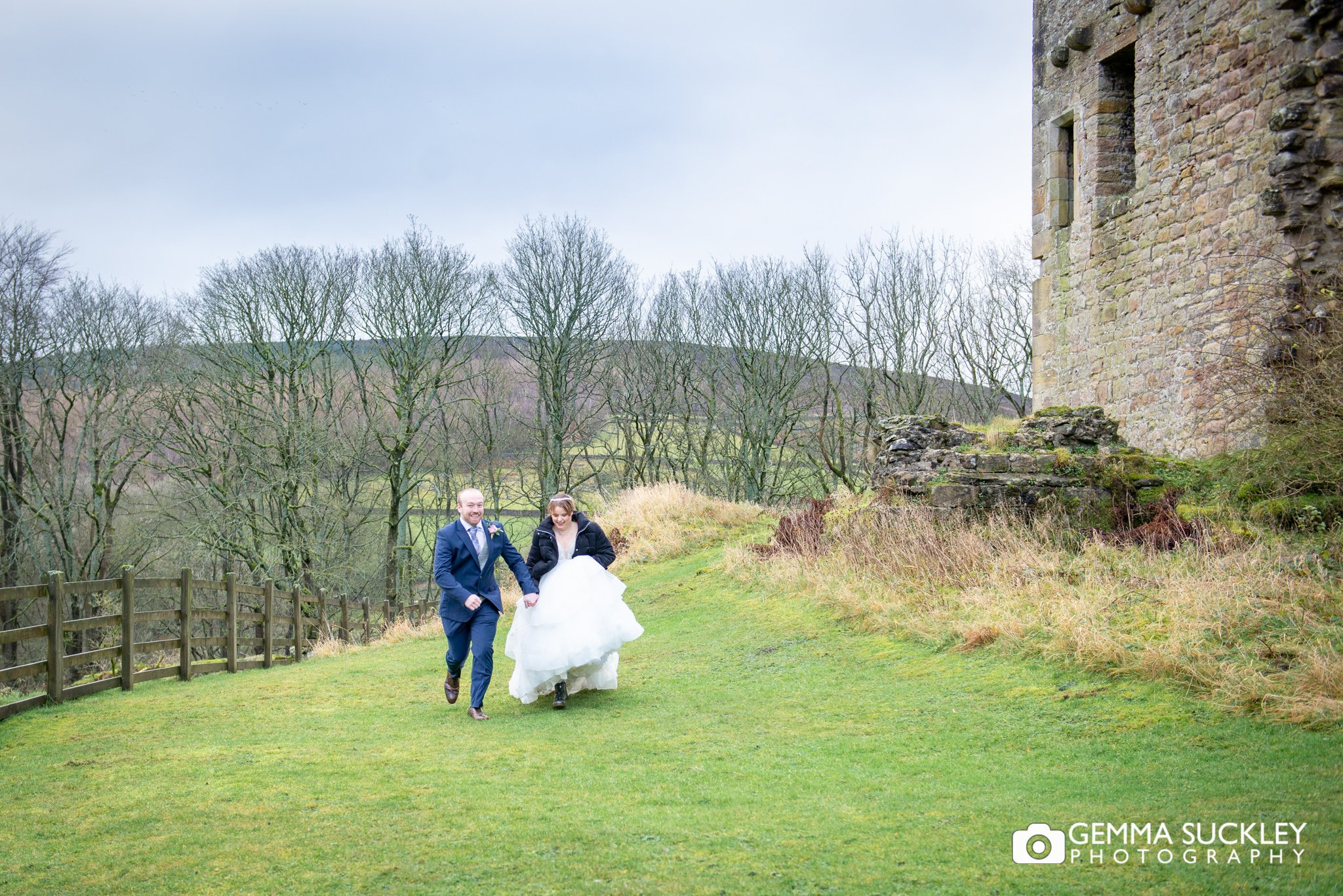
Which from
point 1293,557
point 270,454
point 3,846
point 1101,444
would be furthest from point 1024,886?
point 270,454

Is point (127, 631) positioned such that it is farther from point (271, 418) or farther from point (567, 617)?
point (271, 418)

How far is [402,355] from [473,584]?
25493 mm

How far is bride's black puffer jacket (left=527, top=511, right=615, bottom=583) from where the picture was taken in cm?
838

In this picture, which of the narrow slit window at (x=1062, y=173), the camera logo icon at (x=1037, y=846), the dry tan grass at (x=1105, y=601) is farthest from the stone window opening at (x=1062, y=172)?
the camera logo icon at (x=1037, y=846)

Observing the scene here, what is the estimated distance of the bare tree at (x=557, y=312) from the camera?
1448 inches

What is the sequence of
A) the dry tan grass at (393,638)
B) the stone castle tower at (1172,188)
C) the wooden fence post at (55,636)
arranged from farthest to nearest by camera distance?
1. the dry tan grass at (393,638)
2. the stone castle tower at (1172,188)
3. the wooden fence post at (55,636)

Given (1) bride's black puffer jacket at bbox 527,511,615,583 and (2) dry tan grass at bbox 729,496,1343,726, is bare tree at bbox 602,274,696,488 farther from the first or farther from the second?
(1) bride's black puffer jacket at bbox 527,511,615,583

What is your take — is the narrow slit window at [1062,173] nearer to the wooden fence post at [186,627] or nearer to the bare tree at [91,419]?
the wooden fence post at [186,627]

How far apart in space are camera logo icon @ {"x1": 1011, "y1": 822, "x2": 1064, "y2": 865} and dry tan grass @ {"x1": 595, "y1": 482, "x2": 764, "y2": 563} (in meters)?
16.5

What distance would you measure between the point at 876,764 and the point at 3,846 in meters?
4.73

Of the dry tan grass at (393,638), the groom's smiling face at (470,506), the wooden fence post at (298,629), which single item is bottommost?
the dry tan grass at (393,638)

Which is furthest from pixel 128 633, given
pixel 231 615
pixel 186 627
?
pixel 231 615

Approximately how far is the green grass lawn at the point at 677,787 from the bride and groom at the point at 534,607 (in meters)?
0.37

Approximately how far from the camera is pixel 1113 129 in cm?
1570
